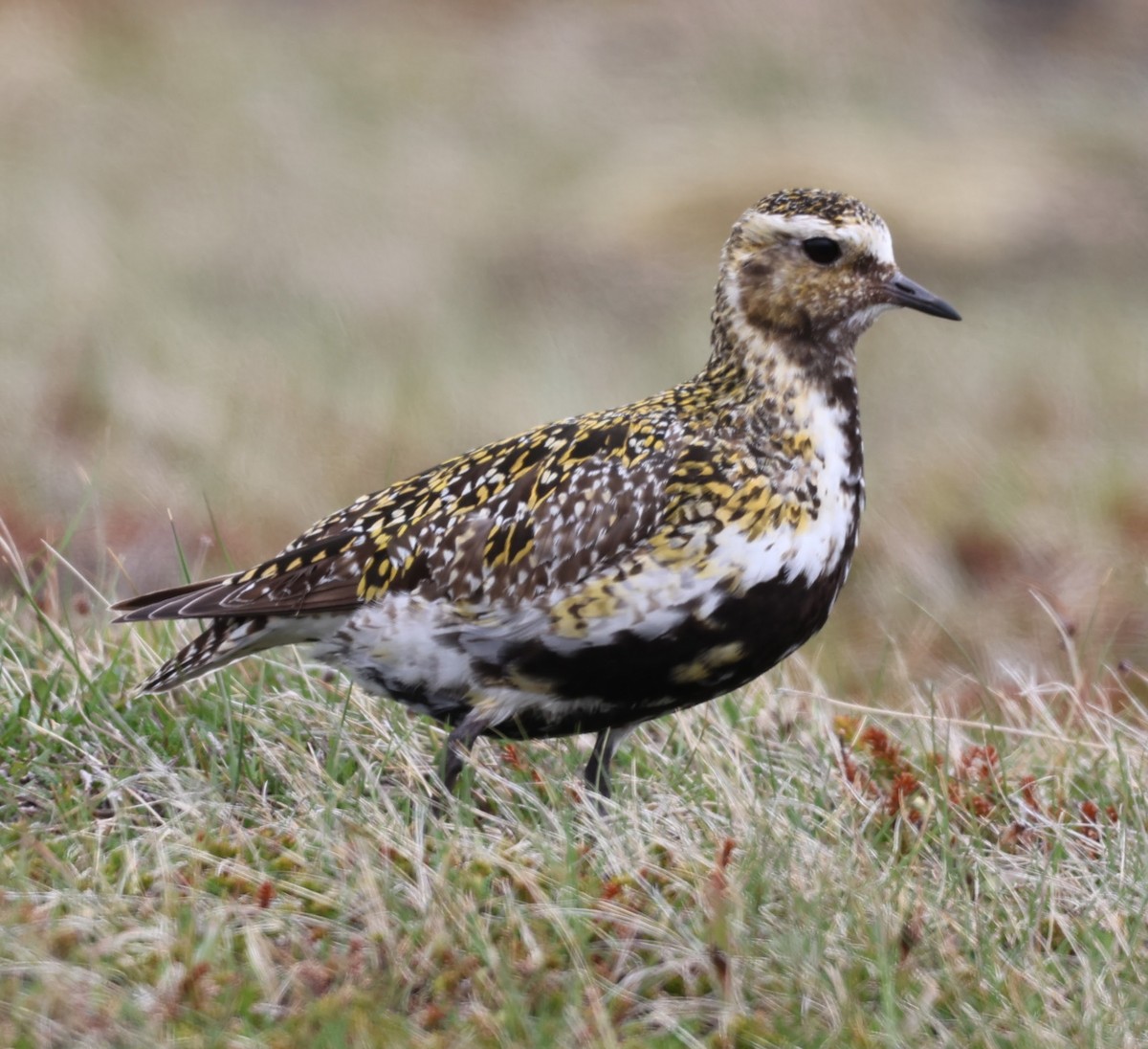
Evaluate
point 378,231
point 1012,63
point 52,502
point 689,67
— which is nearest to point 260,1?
point 689,67

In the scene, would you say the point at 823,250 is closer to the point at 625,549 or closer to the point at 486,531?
the point at 625,549

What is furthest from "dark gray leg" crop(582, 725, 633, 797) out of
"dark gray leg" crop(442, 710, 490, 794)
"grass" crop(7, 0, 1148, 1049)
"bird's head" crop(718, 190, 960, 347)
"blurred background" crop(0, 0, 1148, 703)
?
"blurred background" crop(0, 0, 1148, 703)

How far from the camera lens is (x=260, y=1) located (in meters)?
21.3

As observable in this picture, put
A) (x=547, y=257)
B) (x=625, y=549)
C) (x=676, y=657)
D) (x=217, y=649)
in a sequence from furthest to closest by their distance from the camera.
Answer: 1. (x=547, y=257)
2. (x=217, y=649)
3. (x=625, y=549)
4. (x=676, y=657)

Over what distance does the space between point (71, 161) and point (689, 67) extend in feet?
23.6

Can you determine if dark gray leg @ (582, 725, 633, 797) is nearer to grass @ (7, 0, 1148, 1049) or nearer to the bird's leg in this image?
the bird's leg

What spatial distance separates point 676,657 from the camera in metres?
4.49

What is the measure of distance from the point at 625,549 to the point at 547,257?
35.8 ft

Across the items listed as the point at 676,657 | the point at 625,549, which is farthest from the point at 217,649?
the point at 676,657

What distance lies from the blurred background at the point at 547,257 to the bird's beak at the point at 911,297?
1.25 m

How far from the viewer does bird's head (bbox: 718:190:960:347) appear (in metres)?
4.94

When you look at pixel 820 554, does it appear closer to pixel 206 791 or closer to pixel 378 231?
pixel 206 791

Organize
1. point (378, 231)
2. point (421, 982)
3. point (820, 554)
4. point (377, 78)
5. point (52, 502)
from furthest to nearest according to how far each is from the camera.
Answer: point (377, 78)
point (378, 231)
point (52, 502)
point (820, 554)
point (421, 982)

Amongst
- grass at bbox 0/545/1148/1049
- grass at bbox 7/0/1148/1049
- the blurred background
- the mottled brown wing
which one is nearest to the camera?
grass at bbox 0/545/1148/1049
